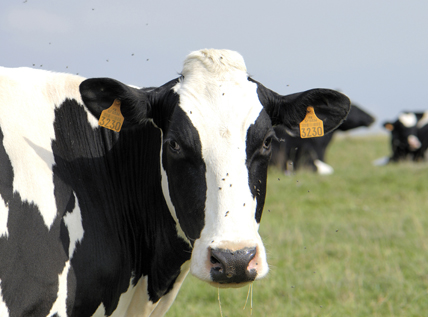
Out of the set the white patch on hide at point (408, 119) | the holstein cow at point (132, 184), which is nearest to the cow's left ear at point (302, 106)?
the holstein cow at point (132, 184)

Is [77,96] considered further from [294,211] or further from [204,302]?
[294,211]

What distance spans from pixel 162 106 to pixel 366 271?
4000 mm

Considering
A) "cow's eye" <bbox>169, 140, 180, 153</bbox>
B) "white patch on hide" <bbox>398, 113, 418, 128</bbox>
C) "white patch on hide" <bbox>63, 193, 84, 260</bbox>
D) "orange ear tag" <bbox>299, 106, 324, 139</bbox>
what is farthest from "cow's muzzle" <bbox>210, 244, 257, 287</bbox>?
"white patch on hide" <bbox>398, 113, 418, 128</bbox>

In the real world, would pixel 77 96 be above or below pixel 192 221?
above

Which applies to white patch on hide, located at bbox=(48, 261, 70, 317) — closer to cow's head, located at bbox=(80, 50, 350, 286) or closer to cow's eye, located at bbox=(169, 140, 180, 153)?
cow's head, located at bbox=(80, 50, 350, 286)

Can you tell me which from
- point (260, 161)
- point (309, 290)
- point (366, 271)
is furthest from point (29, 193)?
point (366, 271)

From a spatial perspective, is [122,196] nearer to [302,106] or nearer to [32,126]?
[32,126]

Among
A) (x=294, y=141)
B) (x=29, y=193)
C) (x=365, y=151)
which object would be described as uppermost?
(x=29, y=193)

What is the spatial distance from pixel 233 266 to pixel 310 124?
137cm

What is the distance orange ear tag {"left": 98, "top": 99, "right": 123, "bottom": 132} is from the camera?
122 inches

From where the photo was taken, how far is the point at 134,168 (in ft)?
11.0

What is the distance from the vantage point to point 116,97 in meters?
3.14

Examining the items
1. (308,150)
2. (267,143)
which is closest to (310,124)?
(267,143)

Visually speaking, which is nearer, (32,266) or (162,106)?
(32,266)
